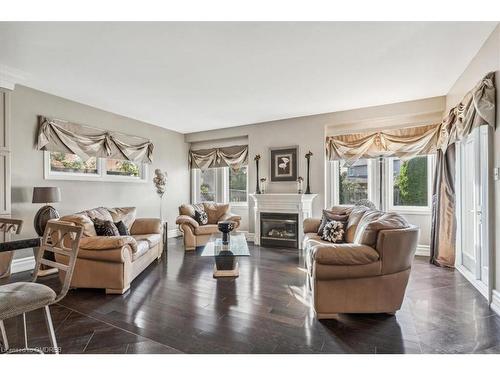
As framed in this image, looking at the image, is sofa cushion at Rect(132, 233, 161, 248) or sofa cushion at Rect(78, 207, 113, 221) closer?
sofa cushion at Rect(78, 207, 113, 221)

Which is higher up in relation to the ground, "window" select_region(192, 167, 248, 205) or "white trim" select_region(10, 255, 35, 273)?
"window" select_region(192, 167, 248, 205)

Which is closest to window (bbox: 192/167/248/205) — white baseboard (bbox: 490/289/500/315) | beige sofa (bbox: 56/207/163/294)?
beige sofa (bbox: 56/207/163/294)

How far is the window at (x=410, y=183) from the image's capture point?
445 cm

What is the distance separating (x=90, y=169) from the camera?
181 inches

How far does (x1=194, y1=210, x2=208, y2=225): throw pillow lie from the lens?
5.21 meters

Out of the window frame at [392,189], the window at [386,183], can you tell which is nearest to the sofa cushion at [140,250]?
the window at [386,183]

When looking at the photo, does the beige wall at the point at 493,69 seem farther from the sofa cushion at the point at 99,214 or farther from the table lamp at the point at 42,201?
the table lamp at the point at 42,201

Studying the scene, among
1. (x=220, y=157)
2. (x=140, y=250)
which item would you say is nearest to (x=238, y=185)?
(x=220, y=157)

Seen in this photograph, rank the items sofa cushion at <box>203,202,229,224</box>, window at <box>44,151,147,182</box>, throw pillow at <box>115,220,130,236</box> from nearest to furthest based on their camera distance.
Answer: throw pillow at <box>115,220,130,236</box> → window at <box>44,151,147,182</box> → sofa cushion at <box>203,202,229,224</box>

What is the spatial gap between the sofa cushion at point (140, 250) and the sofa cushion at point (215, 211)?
2.07 meters

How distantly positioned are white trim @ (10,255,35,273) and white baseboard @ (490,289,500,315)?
549cm

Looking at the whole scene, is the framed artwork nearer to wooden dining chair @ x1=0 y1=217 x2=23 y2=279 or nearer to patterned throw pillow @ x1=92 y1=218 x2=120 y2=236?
patterned throw pillow @ x1=92 y1=218 x2=120 y2=236

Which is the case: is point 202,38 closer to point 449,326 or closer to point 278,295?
point 278,295
